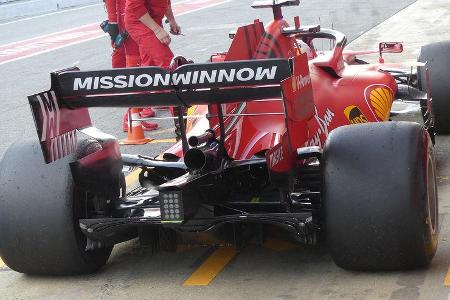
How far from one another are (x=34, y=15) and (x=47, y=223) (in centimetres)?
2317

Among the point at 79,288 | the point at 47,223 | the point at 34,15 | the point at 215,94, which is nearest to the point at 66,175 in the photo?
the point at 47,223

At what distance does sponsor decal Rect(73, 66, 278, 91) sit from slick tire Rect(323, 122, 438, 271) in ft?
1.96

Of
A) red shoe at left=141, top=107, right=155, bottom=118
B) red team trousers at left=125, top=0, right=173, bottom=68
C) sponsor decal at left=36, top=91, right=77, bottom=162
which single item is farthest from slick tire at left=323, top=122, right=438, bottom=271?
red shoe at left=141, top=107, right=155, bottom=118

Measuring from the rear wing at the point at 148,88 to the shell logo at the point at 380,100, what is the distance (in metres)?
2.19

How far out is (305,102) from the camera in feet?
17.3

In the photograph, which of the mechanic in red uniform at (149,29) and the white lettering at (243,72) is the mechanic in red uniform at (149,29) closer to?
the mechanic in red uniform at (149,29)

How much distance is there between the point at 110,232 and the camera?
5.57 metres

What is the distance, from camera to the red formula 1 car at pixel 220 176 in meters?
5.17

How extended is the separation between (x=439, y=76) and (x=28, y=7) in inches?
846

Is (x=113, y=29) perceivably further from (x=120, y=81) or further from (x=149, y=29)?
(x=120, y=81)

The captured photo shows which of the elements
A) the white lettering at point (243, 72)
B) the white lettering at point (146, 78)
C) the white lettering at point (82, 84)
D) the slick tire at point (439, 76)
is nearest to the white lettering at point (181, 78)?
the white lettering at point (146, 78)

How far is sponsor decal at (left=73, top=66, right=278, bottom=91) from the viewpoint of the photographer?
16.7 feet

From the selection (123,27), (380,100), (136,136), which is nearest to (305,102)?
(380,100)

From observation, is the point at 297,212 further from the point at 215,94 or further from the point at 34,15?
the point at 34,15
